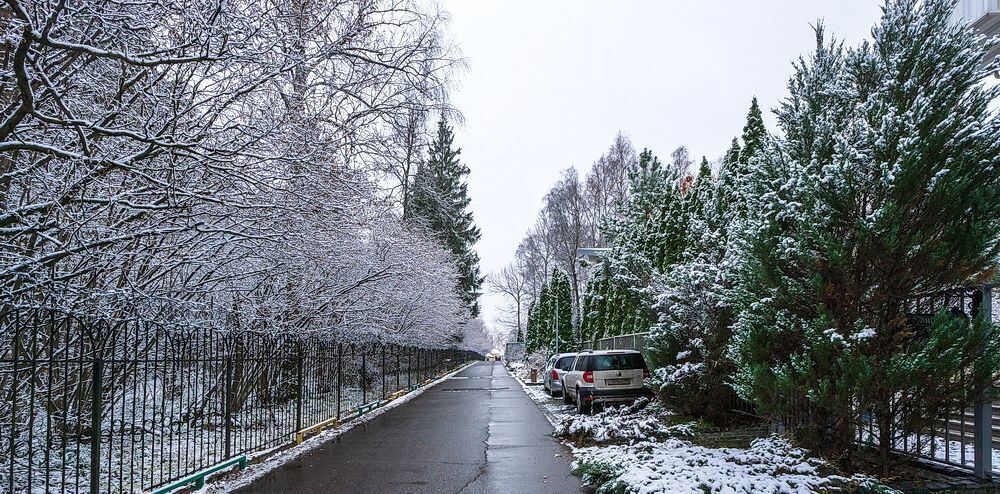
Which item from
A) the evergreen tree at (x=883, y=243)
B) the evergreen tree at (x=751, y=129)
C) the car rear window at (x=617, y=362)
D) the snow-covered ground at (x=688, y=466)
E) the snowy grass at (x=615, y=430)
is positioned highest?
the evergreen tree at (x=751, y=129)

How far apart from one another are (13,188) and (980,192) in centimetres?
984

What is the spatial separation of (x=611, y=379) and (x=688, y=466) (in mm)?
9346

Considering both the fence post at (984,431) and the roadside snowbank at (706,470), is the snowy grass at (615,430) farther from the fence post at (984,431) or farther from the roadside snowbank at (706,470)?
the fence post at (984,431)

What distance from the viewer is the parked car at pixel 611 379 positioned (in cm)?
1667

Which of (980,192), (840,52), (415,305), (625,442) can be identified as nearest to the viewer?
(980,192)

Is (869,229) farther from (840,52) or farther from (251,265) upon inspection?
(251,265)

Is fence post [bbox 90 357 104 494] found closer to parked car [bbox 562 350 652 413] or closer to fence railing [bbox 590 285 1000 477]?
fence railing [bbox 590 285 1000 477]

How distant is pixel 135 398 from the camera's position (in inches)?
302

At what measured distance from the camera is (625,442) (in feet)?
34.0

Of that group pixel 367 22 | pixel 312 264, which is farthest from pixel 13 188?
pixel 312 264

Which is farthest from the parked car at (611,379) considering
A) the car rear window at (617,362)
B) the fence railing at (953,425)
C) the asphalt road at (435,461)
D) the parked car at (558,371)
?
the fence railing at (953,425)

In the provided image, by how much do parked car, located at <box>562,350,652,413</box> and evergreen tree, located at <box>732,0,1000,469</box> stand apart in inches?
344

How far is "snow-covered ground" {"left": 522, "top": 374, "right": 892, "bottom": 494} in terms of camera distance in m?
6.40

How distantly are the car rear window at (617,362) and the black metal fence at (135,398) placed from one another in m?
6.19
